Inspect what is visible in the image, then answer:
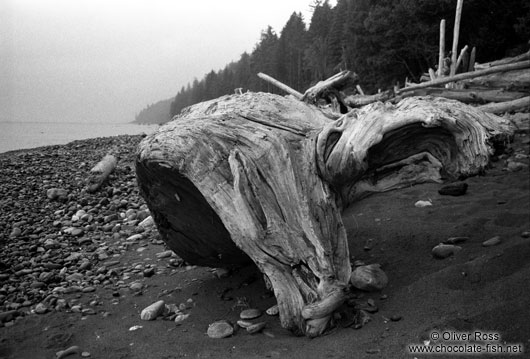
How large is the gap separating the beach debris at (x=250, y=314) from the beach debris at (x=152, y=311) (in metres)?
0.67

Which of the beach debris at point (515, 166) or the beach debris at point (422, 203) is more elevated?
the beach debris at point (515, 166)

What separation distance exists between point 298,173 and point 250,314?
3.48 feet

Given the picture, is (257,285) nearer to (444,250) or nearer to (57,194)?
(444,250)

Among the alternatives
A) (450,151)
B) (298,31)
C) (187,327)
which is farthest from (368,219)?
(298,31)

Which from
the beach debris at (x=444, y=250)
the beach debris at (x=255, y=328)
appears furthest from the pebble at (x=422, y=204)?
the beach debris at (x=255, y=328)

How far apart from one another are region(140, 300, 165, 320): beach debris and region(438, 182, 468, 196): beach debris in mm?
3453

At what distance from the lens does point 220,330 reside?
250 cm

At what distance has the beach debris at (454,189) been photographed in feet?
14.7

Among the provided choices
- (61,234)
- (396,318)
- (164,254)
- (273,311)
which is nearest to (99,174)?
(61,234)

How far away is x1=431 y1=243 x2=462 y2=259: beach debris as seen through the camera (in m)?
2.97

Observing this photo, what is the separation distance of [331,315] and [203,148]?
146 centimetres

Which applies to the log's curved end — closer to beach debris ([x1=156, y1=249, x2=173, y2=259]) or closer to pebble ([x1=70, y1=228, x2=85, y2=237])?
beach debris ([x1=156, y1=249, x2=173, y2=259])

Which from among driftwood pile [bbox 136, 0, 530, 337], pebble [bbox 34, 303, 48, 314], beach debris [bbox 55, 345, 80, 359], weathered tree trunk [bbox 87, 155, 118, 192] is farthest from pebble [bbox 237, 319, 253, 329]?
weathered tree trunk [bbox 87, 155, 118, 192]

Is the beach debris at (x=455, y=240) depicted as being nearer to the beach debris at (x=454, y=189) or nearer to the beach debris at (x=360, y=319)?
the beach debris at (x=360, y=319)
